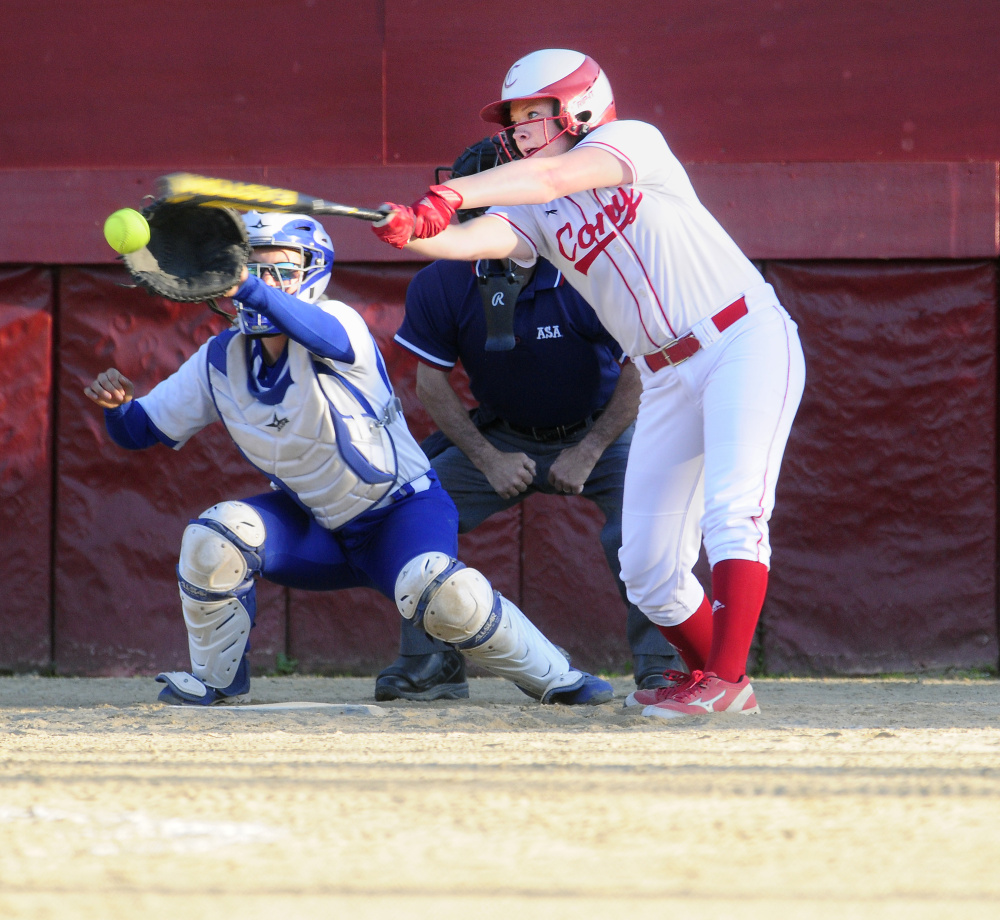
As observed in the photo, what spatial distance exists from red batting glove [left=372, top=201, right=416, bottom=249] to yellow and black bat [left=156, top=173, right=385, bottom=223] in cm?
6

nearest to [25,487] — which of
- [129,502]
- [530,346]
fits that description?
[129,502]

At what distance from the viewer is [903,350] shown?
5.36 m

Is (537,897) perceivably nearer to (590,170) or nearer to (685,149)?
(590,170)

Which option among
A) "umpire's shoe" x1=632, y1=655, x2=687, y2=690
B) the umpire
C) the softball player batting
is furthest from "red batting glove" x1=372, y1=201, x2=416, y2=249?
"umpire's shoe" x1=632, y1=655, x2=687, y2=690

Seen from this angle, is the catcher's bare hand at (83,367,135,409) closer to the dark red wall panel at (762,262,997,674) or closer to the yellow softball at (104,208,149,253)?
the yellow softball at (104,208,149,253)

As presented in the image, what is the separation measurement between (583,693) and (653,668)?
1.33ft

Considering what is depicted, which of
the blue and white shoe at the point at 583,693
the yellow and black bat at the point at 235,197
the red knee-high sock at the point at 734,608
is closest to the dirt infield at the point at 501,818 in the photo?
the red knee-high sock at the point at 734,608

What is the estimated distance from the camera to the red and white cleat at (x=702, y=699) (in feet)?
10.6

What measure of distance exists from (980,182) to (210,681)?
375 cm

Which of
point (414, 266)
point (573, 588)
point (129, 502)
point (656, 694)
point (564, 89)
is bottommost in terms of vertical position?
point (656, 694)

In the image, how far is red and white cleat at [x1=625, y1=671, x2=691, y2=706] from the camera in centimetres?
340

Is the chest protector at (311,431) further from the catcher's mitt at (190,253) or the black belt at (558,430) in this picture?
the black belt at (558,430)

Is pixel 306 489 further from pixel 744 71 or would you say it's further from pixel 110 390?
pixel 744 71

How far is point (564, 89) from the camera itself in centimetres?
361
